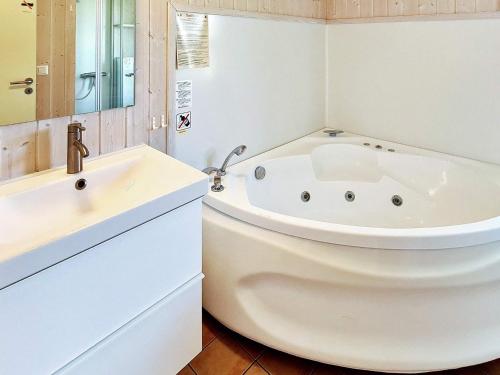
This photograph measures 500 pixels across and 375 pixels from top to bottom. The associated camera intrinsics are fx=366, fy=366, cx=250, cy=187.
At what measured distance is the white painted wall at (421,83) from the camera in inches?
81.9

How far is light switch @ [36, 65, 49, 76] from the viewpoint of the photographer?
118cm

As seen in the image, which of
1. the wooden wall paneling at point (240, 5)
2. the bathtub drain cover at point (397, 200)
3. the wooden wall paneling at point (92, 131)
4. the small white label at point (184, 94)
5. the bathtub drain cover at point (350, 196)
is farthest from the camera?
the bathtub drain cover at point (350, 196)

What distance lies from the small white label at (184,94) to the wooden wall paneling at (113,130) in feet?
0.98

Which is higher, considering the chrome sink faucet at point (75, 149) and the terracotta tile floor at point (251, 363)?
the chrome sink faucet at point (75, 149)

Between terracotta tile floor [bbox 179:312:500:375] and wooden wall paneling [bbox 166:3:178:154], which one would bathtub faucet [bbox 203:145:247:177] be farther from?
terracotta tile floor [bbox 179:312:500:375]

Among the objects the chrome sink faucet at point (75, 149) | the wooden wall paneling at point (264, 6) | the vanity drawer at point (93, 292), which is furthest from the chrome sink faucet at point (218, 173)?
the wooden wall paneling at point (264, 6)

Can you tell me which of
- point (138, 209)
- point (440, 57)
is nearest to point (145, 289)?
point (138, 209)

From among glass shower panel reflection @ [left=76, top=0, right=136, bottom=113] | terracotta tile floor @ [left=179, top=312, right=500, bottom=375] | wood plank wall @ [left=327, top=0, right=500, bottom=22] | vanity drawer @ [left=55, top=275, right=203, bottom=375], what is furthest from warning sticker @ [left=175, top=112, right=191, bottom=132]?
wood plank wall @ [left=327, top=0, right=500, bottom=22]

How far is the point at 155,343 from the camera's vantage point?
44.9 inches

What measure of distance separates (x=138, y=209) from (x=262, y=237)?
62 centimetres

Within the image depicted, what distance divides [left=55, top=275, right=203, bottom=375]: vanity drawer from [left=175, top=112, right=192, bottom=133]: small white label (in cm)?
78

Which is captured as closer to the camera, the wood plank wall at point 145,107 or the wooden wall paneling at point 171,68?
the wood plank wall at point 145,107

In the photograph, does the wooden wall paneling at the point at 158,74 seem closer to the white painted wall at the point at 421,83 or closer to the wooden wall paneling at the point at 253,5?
the wooden wall paneling at the point at 253,5

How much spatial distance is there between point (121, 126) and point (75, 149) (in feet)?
0.96
